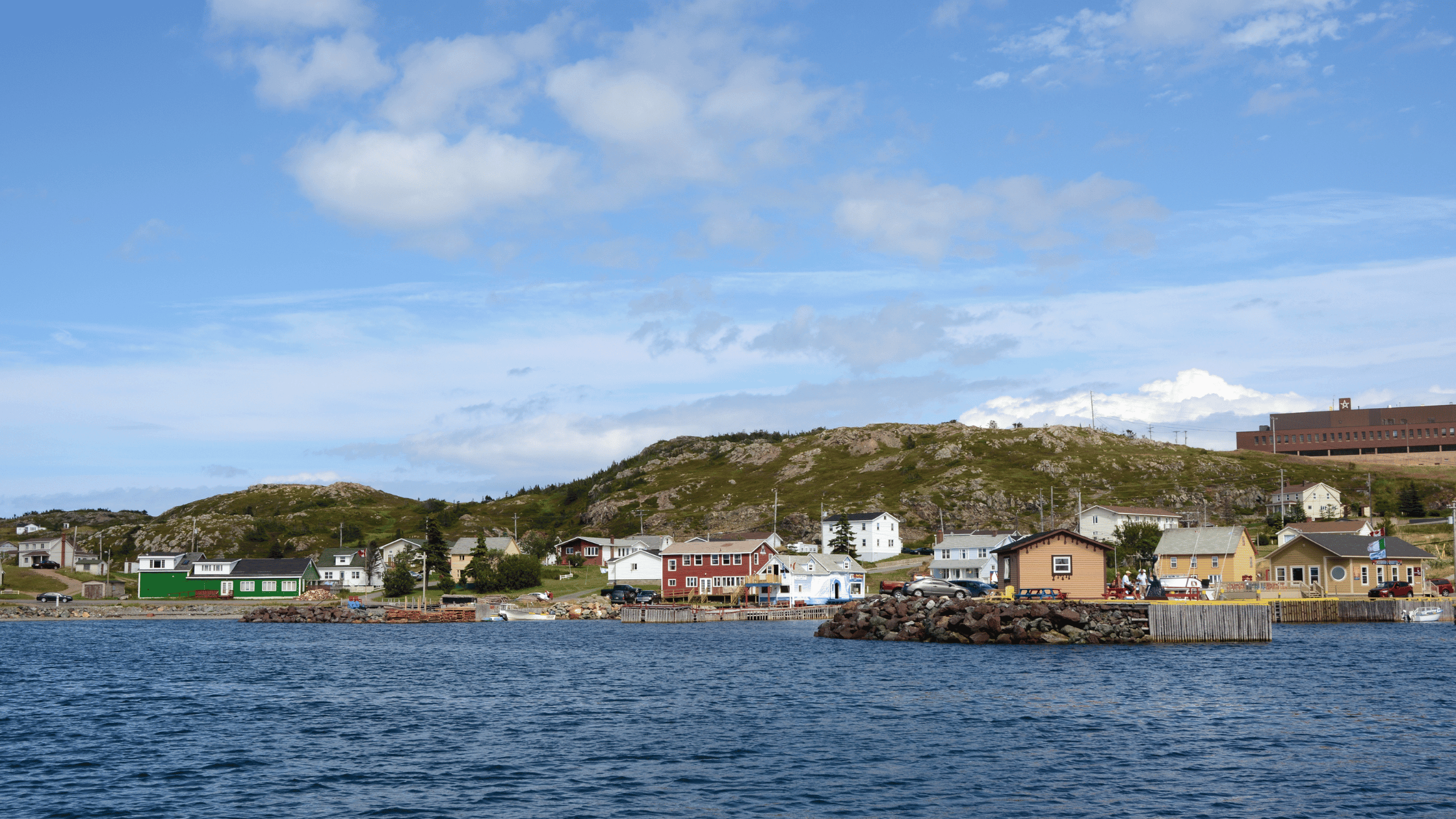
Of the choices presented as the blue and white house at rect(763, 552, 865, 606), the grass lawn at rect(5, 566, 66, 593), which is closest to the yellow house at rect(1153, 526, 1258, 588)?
the blue and white house at rect(763, 552, 865, 606)

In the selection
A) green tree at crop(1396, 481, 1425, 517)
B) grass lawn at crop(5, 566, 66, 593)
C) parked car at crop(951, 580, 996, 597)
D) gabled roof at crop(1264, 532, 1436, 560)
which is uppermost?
green tree at crop(1396, 481, 1425, 517)

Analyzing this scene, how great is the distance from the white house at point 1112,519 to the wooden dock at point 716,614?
5724cm

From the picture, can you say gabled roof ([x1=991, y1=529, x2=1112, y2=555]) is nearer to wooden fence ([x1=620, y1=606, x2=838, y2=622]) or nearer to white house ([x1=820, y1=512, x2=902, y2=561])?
wooden fence ([x1=620, y1=606, x2=838, y2=622])

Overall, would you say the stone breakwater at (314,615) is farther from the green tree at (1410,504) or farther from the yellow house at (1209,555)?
the green tree at (1410,504)

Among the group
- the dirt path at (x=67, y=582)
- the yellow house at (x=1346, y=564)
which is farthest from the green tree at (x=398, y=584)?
the yellow house at (x=1346, y=564)

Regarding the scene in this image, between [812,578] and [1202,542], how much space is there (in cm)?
3956

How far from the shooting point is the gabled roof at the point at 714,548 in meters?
120

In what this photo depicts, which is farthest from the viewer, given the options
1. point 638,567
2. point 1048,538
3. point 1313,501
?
point 1313,501

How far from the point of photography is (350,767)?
107ft

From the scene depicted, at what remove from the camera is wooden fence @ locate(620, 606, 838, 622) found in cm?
10650

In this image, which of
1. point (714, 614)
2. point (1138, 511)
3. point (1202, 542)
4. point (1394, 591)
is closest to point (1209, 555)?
point (1202, 542)

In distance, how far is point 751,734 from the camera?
37.9 m

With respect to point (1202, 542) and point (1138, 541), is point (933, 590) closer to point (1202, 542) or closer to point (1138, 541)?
point (1202, 542)

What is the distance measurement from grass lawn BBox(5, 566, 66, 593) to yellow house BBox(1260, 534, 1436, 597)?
15021 centimetres
